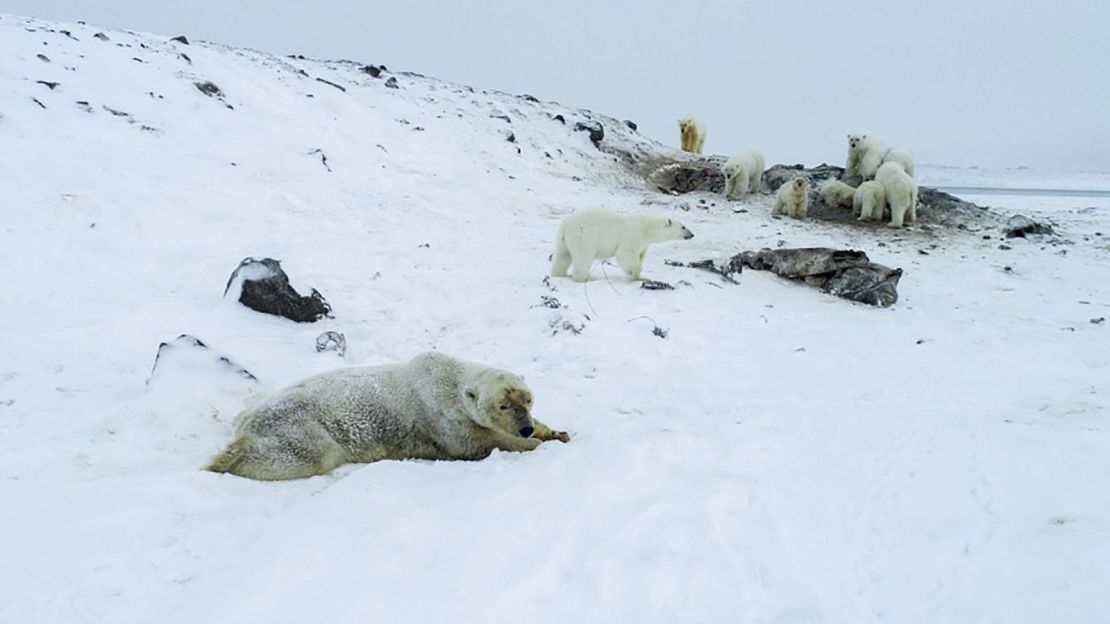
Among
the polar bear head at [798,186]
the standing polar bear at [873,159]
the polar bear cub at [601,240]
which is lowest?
the polar bear cub at [601,240]

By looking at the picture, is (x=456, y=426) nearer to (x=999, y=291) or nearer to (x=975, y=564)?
(x=975, y=564)

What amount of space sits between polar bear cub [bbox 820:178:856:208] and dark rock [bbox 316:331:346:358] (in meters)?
13.3

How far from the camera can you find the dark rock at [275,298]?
6941mm

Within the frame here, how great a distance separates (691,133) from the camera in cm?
2720

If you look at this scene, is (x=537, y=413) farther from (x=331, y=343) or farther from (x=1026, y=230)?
(x=1026, y=230)

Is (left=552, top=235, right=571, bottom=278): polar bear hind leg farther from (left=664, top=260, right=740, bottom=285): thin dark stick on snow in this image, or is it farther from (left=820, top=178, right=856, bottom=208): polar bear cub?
(left=820, top=178, right=856, bottom=208): polar bear cub

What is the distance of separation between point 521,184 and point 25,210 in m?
10.6

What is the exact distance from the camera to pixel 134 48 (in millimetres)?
15625

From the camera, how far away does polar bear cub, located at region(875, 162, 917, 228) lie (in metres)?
14.2

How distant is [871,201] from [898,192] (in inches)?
23.9

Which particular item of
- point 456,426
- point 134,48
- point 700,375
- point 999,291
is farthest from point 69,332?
point 134,48

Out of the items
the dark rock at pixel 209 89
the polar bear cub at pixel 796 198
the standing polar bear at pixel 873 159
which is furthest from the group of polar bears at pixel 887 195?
the dark rock at pixel 209 89

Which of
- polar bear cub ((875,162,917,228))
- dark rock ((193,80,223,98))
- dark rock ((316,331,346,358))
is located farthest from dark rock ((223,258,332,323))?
polar bear cub ((875,162,917,228))

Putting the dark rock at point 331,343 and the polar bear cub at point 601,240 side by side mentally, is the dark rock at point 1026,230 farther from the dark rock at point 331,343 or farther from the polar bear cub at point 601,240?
the dark rock at point 331,343
